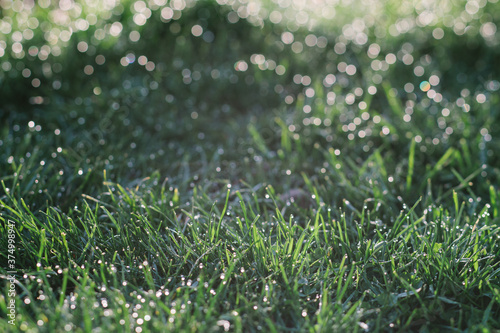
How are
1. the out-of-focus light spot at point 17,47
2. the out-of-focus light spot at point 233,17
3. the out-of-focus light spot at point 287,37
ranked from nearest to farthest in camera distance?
1. the out-of-focus light spot at point 17,47
2. the out-of-focus light spot at point 287,37
3. the out-of-focus light spot at point 233,17

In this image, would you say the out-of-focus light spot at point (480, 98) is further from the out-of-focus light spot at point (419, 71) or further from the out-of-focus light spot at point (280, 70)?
the out-of-focus light spot at point (280, 70)

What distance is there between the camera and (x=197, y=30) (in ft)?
10.4

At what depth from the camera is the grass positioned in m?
A: 1.53

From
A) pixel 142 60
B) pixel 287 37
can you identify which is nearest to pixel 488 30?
pixel 287 37

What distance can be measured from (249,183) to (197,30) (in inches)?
55.6

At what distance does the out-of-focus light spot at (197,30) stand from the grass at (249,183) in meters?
0.08

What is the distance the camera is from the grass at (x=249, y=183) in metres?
1.53

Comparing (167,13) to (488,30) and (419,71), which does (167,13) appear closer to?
(419,71)

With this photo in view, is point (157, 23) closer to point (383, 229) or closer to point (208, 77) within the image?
point (208, 77)

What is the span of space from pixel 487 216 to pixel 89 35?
2399 mm

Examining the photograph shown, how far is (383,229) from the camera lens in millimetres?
1895

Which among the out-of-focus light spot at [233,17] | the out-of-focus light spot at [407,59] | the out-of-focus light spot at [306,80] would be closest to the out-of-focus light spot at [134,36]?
the out-of-focus light spot at [233,17]

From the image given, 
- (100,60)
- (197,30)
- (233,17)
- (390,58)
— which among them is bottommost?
(100,60)

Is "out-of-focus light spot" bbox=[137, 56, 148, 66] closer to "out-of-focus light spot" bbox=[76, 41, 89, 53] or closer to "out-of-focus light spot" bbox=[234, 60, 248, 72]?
"out-of-focus light spot" bbox=[76, 41, 89, 53]
